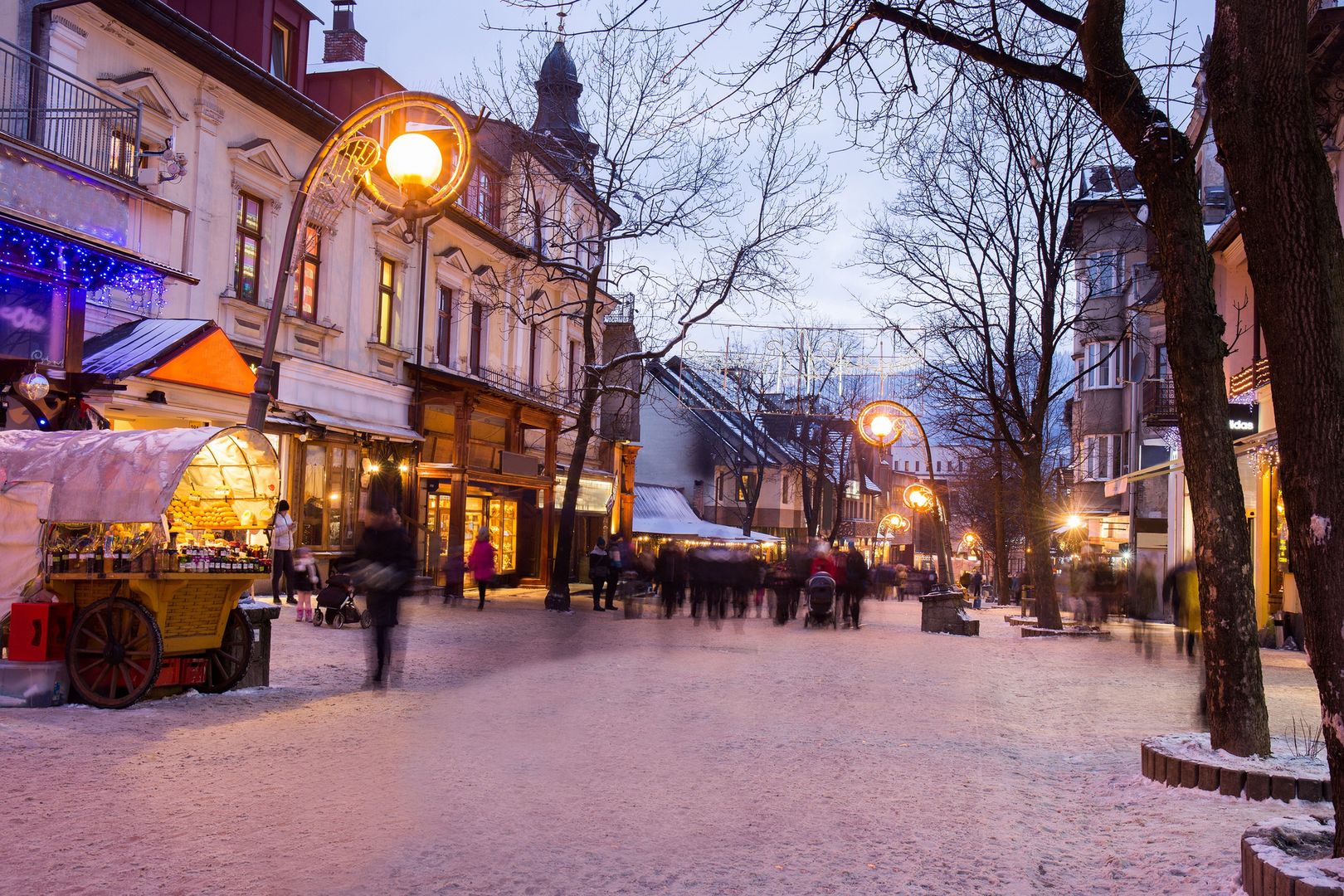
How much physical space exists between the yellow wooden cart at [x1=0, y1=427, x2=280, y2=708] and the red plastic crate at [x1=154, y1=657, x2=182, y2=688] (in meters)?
0.01

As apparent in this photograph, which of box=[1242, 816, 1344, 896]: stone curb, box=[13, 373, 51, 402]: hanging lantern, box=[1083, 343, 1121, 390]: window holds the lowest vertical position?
box=[1242, 816, 1344, 896]: stone curb

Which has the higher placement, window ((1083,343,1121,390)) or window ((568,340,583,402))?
window ((1083,343,1121,390))

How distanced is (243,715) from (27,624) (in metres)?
1.83

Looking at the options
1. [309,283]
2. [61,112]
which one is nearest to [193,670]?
[61,112]

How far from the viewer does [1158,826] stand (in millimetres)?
6609

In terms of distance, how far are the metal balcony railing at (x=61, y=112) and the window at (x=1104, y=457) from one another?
120ft

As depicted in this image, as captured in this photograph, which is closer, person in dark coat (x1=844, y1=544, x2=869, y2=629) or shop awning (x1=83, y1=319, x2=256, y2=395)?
shop awning (x1=83, y1=319, x2=256, y2=395)

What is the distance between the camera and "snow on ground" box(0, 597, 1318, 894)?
5387 millimetres

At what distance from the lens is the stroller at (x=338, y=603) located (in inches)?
719

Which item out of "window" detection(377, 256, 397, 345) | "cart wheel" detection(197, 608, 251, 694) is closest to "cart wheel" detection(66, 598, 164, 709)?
"cart wheel" detection(197, 608, 251, 694)

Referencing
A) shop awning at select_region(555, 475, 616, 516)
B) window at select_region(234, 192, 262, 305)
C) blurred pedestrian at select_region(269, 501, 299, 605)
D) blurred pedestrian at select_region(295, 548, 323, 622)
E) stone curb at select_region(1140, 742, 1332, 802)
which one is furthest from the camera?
shop awning at select_region(555, 475, 616, 516)

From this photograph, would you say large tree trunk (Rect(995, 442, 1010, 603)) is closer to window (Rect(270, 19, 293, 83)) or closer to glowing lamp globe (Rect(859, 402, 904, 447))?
glowing lamp globe (Rect(859, 402, 904, 447))

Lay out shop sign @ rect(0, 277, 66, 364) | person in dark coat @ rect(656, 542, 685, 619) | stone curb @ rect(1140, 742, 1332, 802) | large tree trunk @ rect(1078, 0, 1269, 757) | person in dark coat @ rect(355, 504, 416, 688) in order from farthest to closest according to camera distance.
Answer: person in dark coat @ rect(656, 542, 685, 619)
shop sign @ rect(0, 277, 66, 364)
person in dark coat @ rect(355, 504, 416, 688)
large tree trunk @ rect(1078, 0, 1269, 757)
stone curb @ rect(1140, 742, 1332, 802)

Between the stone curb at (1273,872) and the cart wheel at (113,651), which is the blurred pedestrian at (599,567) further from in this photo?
the stone curb at (1273,872)
